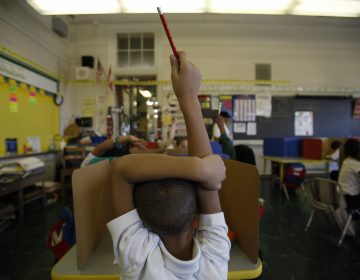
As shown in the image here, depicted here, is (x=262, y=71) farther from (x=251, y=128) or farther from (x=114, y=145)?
(x=114, y=145)

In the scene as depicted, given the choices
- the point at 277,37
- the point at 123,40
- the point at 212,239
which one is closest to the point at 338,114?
the point at 277,37

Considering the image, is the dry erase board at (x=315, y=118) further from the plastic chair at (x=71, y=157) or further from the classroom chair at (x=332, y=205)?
the plastic chair at (x=71, y=157)

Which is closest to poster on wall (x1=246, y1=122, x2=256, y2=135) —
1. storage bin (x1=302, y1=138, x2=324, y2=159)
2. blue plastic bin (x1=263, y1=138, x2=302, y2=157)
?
blue plastic bin (x1=263, y1=138, x2=302, y2=157)

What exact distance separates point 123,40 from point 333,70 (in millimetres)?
4958

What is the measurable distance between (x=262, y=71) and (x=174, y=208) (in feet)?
17.0

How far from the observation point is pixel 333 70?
505cm

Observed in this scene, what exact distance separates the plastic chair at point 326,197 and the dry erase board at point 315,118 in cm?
271

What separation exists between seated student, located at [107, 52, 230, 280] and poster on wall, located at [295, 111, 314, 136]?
5.18 metres

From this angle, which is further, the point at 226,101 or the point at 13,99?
the point at 226,101

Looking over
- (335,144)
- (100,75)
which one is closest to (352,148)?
(335,144)

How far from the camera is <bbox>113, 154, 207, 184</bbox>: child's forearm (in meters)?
0.43

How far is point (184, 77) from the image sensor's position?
48cm

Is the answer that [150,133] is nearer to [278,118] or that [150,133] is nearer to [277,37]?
[278,118]

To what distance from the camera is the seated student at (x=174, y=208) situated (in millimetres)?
445
